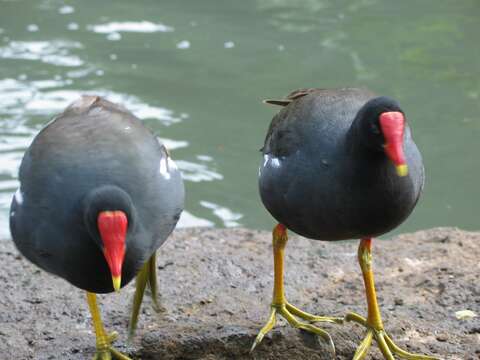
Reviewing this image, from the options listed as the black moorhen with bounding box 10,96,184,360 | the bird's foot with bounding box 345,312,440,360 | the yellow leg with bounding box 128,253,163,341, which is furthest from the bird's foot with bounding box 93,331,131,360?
the bird's foot with bounding box 345,312,440,360

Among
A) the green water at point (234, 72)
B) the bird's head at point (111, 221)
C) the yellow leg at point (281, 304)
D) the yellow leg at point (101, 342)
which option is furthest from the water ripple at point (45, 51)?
the bird's head at point (111, 221)

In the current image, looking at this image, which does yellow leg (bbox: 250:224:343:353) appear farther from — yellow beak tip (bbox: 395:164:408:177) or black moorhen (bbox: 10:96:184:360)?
yellow beak tip (bbox: 395:164:408:177)

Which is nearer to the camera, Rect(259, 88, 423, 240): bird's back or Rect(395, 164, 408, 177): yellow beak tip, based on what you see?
Rect(395, 164, 408, 177): yellow beak tip

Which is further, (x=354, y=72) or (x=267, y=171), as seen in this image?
(x=354, y=72)

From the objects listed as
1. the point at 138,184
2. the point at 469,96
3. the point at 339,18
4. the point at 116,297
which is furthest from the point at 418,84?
the point at 138,184

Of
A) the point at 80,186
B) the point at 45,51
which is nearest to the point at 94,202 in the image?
the point at 80,186

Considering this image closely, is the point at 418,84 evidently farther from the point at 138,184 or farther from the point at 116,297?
the point at 138,184

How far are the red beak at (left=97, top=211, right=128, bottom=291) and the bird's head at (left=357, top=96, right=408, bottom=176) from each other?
111 centimetres

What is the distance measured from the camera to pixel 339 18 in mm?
11445

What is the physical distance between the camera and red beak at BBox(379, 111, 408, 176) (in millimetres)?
3803

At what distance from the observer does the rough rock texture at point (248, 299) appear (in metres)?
4.51

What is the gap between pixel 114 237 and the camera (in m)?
3.70

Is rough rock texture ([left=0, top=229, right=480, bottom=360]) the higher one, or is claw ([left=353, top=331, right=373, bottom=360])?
claw ([left=353, top=331, right=373, bottom=360])

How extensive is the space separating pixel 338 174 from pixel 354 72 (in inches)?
238
